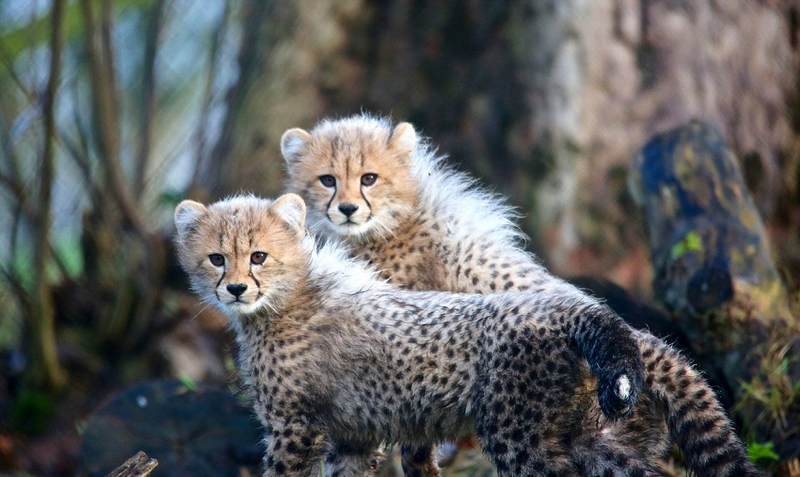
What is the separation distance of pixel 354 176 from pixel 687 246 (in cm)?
172

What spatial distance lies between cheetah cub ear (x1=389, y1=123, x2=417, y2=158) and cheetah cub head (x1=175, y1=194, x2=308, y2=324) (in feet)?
2.89

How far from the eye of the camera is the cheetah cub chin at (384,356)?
3.37 meters

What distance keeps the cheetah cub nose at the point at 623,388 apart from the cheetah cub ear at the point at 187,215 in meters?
1.95

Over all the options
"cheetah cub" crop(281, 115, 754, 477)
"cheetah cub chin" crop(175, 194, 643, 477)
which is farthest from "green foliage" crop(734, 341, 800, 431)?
"cheetah cub chin" crop(175, 194, 643, 477)

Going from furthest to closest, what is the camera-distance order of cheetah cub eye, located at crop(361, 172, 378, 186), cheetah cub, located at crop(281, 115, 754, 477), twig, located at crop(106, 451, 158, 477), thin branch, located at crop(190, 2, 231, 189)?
thin branch, located at crop(190, 2, 231, 189) → cheetah cub eye, located at crop(361, 172, 378, 186) → cheetah cub, located at crop(281, 115, 754, 477) → twig, located at crop(106, 451, 158, 477)

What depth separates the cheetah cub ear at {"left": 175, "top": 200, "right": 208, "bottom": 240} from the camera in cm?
417

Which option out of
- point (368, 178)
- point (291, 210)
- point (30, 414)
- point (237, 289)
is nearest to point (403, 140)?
point (368, 178)

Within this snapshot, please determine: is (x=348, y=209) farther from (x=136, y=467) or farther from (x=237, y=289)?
(x=136, y=467)

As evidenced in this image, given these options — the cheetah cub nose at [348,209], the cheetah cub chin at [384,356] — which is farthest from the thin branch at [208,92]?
the cheetah cub chin at [384,356]

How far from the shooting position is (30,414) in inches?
267

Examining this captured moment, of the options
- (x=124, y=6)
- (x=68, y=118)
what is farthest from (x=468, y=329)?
(x=124, y=6)

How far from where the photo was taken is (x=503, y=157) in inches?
291

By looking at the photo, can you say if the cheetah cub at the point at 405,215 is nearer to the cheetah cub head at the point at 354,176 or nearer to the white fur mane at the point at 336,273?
the cheetah cub head at the point at 354,176

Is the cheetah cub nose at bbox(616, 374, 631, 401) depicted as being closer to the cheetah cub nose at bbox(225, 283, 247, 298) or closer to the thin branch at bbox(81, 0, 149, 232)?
the cheetah cub nose at bbox(225, 283, 247, 298)
